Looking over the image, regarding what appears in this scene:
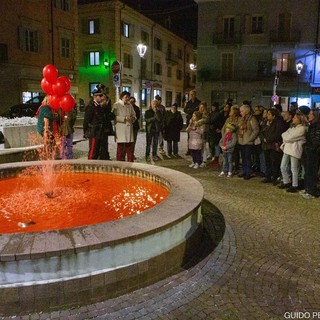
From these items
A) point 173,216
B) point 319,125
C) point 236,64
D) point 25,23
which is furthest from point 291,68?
point 173,216

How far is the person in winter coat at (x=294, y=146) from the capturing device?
8.12 m

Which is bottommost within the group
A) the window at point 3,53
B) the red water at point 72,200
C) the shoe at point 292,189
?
the shoe at point 292,189

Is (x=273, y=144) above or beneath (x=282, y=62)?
beneath

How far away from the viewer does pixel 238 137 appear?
9695mm

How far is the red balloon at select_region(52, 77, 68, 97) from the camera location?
318 inches

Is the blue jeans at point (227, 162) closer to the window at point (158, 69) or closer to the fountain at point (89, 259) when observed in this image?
the fountain at point (89, 259)

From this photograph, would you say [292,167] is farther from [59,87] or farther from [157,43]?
[157,43]

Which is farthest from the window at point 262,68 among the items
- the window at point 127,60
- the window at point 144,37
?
the window at point 144,37

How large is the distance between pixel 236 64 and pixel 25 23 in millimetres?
18444

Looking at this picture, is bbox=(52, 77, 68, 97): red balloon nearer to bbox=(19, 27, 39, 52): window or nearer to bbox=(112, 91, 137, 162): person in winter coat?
bbox=(112, 91, 137, 162): person in winter coat

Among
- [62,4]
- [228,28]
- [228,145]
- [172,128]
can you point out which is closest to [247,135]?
[228,145]

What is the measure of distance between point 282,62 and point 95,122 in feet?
96.5

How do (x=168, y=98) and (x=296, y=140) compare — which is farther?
(x=168, y=98)

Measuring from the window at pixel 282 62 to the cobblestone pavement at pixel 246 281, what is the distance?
30.1m
